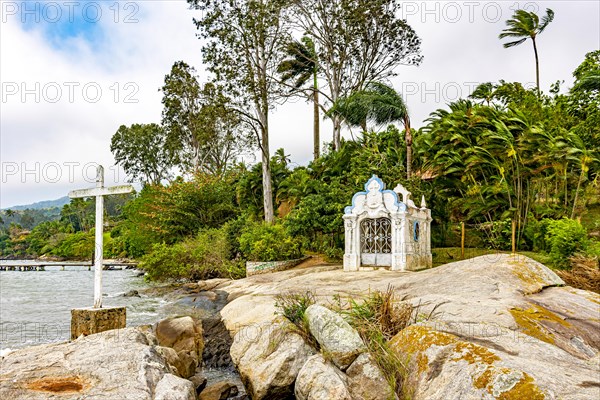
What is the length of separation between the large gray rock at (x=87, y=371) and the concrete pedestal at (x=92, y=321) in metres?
0.99

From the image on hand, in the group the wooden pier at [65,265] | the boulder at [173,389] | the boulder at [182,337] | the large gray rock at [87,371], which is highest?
the large gray rock at [87,371]

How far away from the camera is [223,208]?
2827 centimetres

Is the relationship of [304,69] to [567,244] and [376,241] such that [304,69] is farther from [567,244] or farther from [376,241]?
[567,244]

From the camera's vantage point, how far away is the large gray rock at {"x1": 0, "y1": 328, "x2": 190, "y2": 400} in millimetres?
4879

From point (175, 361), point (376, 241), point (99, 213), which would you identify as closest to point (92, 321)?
point (175, 361)

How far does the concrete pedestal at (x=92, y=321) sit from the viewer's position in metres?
7.52

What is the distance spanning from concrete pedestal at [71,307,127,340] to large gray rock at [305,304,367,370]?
127 inches

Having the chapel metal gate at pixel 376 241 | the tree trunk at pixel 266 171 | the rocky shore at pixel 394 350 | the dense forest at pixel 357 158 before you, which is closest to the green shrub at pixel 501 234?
the dense forest at pixel 357 158

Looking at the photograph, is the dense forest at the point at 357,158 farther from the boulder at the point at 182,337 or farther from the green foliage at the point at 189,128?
the boulder at the point at 182,337

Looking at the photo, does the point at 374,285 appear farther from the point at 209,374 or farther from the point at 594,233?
the point at 594,233

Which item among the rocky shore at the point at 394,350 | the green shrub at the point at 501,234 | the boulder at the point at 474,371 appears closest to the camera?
the boulder at the point at 474,371

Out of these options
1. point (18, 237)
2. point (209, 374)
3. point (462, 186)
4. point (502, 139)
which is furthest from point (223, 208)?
point (18, 237)

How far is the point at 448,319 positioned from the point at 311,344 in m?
1.86

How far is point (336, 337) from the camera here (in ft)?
20.4
